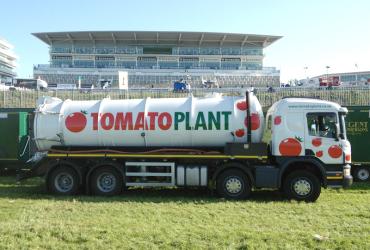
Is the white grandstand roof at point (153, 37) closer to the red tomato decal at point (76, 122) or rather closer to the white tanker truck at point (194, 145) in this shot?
the red tomato decal at point (76, 122)

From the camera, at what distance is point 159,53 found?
10919cm

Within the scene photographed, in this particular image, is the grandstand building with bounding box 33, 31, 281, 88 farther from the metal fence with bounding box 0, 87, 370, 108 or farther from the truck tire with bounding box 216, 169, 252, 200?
the truck tire with bounding box 216, 169, 252, 200

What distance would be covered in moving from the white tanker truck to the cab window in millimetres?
26

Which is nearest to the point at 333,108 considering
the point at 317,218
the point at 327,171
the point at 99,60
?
the point at 327,171

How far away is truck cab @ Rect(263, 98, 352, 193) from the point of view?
478 inches

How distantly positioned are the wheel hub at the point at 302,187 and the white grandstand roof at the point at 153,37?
97285 mm

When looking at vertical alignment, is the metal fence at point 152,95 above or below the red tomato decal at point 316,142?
above

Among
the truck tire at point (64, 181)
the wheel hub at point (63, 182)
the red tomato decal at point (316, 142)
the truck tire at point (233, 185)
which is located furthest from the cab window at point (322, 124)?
the wheel hub at point (63, 182)

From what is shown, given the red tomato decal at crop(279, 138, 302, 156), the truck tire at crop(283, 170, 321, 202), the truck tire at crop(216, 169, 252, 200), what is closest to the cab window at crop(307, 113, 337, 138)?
the red tomato decal at crop(279, 138, 302, 156)

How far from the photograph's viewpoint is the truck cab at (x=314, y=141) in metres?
12.1

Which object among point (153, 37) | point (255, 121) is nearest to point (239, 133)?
point (255, 121)

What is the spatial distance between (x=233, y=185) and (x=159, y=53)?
9888cm

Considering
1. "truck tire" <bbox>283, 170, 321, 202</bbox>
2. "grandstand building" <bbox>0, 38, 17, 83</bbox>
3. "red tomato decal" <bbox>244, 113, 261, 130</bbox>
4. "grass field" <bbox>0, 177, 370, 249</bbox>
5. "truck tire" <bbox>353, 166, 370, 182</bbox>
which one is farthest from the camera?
"grandstand building" <bbox>0, 38, 17, 83</bbox>

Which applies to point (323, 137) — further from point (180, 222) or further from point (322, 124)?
point (180, 222)
